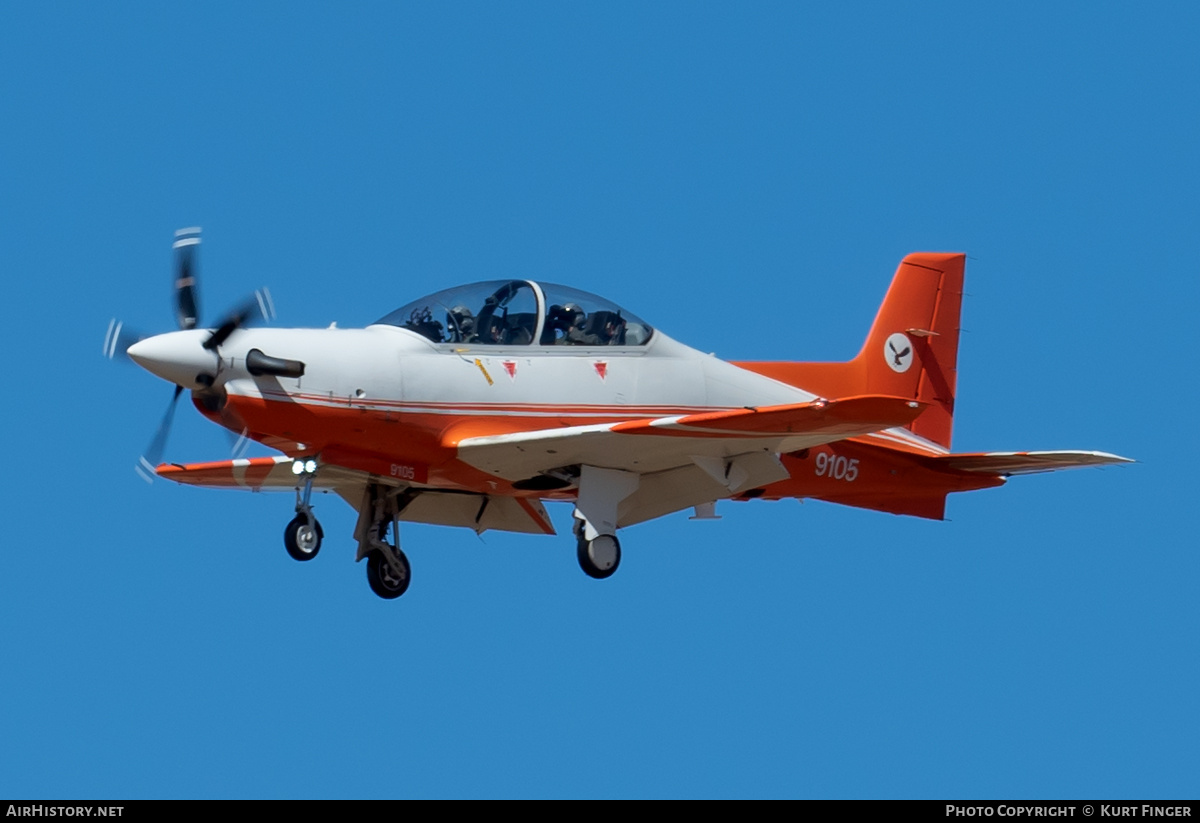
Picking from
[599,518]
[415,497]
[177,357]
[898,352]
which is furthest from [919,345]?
[177,357]

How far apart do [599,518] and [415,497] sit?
9.47 feet

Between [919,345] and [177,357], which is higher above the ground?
[177,357]

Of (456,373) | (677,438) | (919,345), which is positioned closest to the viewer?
(677,438)

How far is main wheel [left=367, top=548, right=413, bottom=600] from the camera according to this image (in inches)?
879

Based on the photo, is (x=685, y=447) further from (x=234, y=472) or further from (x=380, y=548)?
(x=234, y=472)

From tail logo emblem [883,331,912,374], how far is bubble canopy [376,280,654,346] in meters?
5.18

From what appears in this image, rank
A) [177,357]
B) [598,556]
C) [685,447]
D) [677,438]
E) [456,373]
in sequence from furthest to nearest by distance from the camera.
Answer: [598,556] < [685,447] < [456,373] < [677,438] < [177,357]

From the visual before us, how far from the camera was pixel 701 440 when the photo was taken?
20.5m

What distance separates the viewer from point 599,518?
21.0 m

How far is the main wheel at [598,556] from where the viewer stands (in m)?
20.8

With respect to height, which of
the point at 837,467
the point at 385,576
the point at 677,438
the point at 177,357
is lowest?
the point at 385,576

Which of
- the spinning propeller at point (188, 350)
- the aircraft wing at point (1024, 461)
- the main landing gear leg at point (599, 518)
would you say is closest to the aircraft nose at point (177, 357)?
the spinning propeller at point (188, 350)

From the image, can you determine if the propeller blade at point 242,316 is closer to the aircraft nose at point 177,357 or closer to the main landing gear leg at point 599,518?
the aircraft nose at point 177,357

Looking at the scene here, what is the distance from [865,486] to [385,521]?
5.93m
